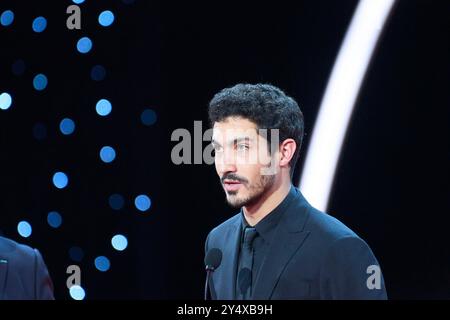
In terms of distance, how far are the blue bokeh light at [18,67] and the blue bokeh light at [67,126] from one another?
0.33 meters

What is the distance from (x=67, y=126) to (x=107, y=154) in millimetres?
249

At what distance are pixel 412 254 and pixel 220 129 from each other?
114 cm

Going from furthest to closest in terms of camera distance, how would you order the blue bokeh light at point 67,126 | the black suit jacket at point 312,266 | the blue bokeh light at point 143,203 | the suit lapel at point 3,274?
the blue bokeh light at point 67,126
the blue bokeh light at point 143,203
the black suit jacket at point 312,266
the suit lapel at point 3,274

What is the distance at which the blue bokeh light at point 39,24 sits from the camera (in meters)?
3.43

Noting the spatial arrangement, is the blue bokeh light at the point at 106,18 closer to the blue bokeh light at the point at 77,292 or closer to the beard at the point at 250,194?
the blue bokeh light at the point at 77,292

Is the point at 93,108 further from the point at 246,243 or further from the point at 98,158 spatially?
the point at 246,243

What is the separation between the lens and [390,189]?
9.57 feet

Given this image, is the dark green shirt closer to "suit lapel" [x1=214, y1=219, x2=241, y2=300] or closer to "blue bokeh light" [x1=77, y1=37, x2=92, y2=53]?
"suit lapel" [x1=214, y1=219, x2=241, y2=300]

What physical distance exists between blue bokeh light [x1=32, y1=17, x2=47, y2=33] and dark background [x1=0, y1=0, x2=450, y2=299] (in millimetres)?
31

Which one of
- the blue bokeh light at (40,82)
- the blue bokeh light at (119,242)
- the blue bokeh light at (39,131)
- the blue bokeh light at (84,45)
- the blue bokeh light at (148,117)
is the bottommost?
the blue bokeh light at (119,242)

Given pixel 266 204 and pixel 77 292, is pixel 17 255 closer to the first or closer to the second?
pixel 266 204

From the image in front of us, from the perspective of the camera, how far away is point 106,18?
132 inches

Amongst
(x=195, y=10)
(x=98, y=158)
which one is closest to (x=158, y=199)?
(x=98, y=158)

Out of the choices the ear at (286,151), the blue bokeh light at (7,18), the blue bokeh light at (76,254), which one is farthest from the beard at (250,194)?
the blue bokeh light at (7,18)
